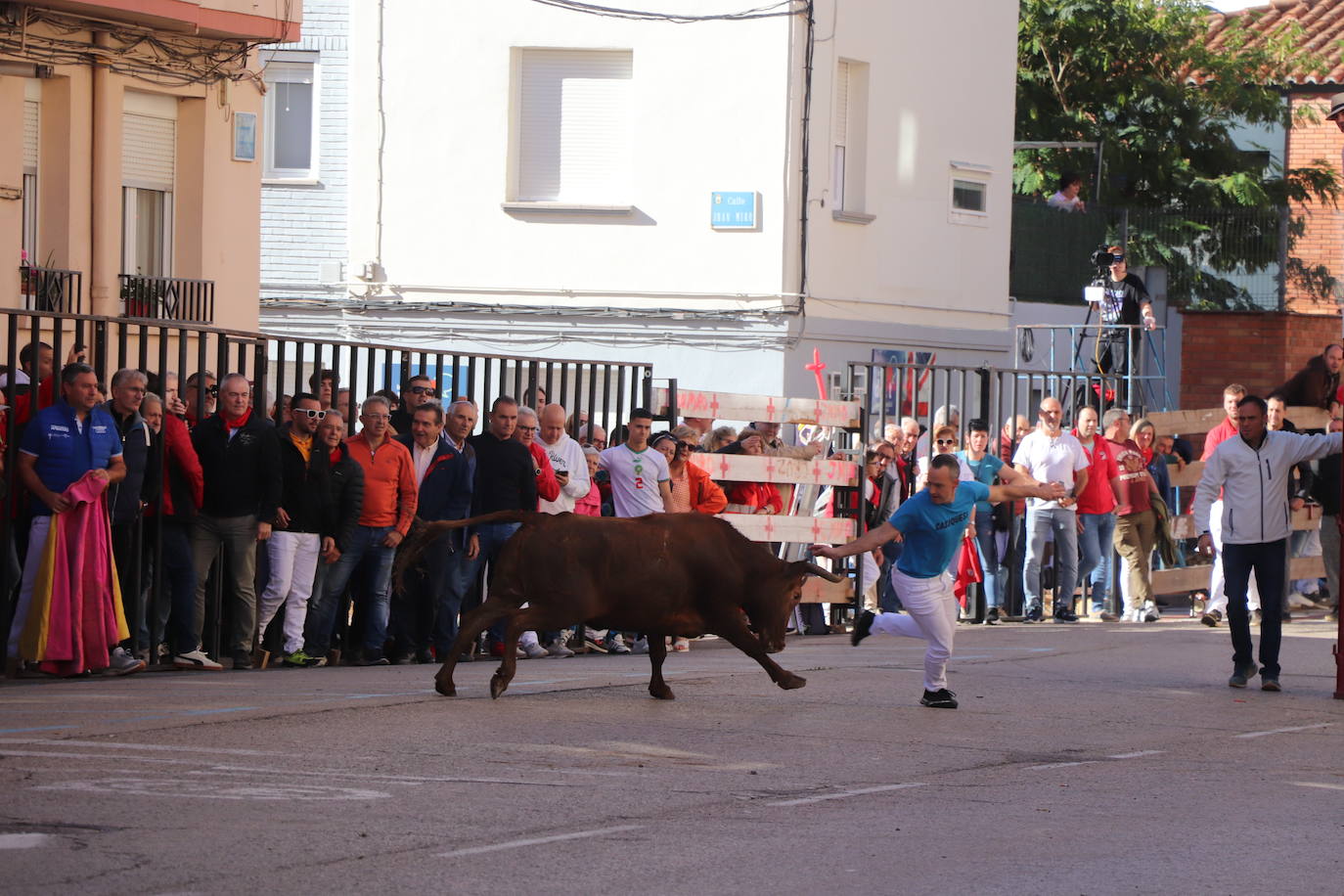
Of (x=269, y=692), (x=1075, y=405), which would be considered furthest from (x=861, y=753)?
(x=1075, y=405)

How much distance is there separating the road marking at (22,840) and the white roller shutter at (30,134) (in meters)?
15.2

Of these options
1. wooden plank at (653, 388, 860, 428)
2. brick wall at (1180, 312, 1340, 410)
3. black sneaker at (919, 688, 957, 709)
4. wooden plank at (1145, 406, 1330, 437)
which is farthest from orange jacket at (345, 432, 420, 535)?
brick wall at (1180, 312, 1340, 410)

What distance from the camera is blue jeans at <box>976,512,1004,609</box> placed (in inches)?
794

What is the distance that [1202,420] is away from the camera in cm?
2203

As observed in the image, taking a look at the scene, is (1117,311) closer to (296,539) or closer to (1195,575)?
(1195,575)

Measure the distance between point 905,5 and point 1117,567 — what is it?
9.95 meters

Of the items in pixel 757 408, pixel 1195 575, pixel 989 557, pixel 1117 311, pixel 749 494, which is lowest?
pixel 1195 575

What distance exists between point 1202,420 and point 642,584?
11.1m

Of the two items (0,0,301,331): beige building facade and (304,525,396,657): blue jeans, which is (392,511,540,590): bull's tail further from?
(0,0,301,331): beige building facade

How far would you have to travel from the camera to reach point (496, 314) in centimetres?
2798

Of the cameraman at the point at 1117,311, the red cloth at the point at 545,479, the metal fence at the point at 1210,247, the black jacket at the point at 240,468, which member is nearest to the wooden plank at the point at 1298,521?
the cameraman at the point at 1117,311

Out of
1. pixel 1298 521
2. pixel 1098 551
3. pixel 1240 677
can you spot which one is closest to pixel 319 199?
pixel 1098 551

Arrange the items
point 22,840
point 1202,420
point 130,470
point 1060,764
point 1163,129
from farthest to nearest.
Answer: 1. point 1163,129
2. point 1202,420
3. point 130,470
4. point 1060,764
5. point 22,840

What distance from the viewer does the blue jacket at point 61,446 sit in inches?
516
